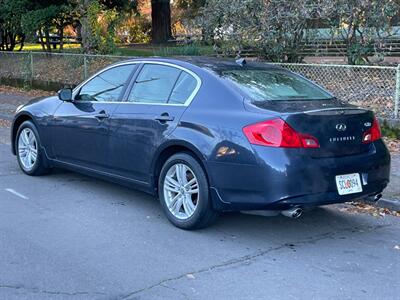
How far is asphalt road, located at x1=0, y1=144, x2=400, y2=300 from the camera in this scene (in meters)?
4.22

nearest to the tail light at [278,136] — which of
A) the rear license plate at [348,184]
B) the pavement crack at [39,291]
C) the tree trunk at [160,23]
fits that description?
the rear license plate at [348,184]

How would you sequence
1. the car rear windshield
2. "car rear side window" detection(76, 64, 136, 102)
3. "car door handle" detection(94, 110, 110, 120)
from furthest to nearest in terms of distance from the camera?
"car rear side window" detection(76, 64, 136, 102) < "car door handle" detection(94, 110, 110, 120) < the car rear windshield

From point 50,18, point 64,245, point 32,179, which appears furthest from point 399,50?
point 64,245

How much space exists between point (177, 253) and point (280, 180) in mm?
1041

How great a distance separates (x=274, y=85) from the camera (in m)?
5.71

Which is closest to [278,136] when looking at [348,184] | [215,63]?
[348,184]

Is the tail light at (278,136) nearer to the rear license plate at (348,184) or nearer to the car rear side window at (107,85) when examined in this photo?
the rear license plate at (348,184)

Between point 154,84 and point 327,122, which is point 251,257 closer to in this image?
point 327,122

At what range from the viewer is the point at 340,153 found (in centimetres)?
509

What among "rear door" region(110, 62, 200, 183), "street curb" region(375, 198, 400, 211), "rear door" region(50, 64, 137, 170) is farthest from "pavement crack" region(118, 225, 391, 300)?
"rear door" region(50, 64, 137, 170)

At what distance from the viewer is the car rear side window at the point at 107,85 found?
21.1ft

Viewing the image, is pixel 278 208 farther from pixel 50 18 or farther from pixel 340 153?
pixel 50 18

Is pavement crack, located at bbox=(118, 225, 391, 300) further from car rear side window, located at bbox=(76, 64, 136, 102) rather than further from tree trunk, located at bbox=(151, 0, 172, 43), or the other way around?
tree trunk, located at bbox=(151, 0, 172, 43)

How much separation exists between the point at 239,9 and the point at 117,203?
6446 mm
